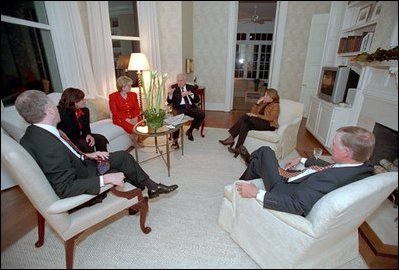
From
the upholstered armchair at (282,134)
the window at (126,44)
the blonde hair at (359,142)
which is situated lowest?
the upholstered armchair at (282,134)

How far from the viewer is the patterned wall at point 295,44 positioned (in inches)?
154

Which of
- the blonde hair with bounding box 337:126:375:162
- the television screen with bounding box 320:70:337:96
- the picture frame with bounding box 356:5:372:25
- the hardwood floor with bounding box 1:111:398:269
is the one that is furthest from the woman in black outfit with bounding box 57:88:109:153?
the picture frame with bounding box 356:5:372:25

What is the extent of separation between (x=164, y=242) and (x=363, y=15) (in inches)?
143

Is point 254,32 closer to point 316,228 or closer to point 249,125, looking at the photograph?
point 249,125

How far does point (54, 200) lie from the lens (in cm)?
106

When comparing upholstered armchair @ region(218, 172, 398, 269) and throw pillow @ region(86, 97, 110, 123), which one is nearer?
upholstered armchair @ region(218, 172, 398, 269)

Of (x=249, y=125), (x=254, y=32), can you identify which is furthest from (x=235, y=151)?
(x=254, y=32)

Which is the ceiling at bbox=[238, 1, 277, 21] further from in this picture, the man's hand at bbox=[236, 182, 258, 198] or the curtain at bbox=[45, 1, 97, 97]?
the man's hand at bbox=[236, 182, 258, 198]

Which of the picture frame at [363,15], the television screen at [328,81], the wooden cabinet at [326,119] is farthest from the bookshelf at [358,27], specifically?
the wooden cabinet at [326,119]

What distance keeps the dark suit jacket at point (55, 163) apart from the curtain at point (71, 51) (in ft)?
3.53

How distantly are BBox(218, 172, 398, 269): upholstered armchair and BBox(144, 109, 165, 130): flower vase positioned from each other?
1.22m

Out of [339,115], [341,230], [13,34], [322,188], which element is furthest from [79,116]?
[339,115]

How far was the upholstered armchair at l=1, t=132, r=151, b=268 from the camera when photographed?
0.96 m

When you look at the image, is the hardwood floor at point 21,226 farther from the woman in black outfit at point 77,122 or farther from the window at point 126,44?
the window at point 126,44
